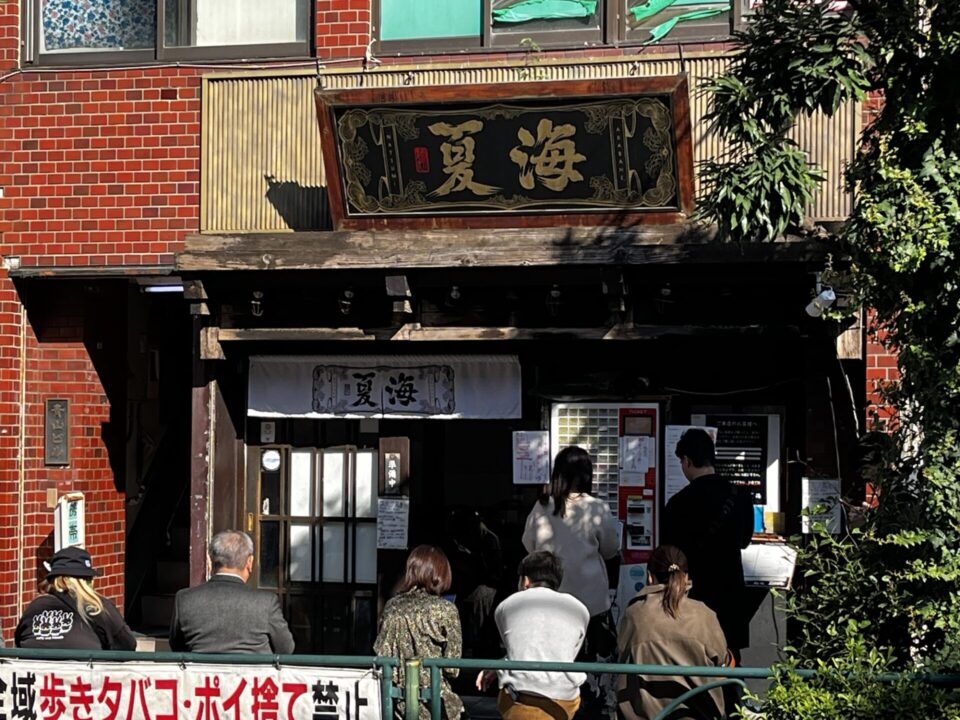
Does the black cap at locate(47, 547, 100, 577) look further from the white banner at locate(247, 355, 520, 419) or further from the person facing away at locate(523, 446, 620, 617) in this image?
the white banner at locate(247, 355, 520, 419)

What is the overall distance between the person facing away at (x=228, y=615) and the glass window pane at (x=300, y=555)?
3.70m

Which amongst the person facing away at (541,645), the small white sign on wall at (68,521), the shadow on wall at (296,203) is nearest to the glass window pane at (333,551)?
the small white sign on wall at (68,521)

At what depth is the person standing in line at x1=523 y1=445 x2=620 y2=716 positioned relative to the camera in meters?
9.52

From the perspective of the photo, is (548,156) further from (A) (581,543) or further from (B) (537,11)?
(A) (581,543)

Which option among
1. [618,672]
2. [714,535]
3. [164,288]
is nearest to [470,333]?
[714,535]

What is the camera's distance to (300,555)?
11617 millimetres

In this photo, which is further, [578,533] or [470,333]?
[470,333]

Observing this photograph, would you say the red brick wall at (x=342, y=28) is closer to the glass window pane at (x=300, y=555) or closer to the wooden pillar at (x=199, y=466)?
the wooden pillar at (x=199, y=466)

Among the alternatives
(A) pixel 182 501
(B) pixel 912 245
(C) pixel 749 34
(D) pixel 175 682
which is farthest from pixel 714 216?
(A) pixel 182 501

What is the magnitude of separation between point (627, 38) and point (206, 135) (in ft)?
11.1

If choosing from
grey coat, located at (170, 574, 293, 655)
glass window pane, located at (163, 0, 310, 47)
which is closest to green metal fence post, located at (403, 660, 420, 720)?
grey coat, located at (170, 574, 293, 655)

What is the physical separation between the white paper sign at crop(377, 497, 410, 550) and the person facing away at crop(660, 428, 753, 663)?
2645mm

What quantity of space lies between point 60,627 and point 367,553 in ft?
12.4

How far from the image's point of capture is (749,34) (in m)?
6.99
